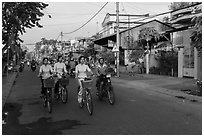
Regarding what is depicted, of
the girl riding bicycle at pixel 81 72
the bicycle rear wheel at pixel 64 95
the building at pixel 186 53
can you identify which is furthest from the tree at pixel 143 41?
the girl riding bicycle at pixel 81 72

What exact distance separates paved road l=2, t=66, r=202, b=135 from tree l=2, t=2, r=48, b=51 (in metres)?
2.05

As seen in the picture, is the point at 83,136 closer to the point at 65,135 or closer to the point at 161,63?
the point at 65,135

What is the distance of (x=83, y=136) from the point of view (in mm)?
6352

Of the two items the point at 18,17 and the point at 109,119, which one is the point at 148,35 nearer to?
the point at 109,119

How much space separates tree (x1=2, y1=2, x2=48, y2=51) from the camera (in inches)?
248

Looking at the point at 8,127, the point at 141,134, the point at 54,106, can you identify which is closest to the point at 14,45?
the point at 8,127

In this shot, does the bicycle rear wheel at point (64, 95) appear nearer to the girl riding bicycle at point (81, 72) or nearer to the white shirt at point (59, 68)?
the white shirt at point (59, 68)

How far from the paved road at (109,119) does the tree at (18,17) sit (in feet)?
6.72

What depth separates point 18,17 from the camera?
6758 mm

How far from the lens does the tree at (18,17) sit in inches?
248

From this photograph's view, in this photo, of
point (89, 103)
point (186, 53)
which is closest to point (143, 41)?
point (186, 53)

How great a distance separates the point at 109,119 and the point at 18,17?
10.7ft

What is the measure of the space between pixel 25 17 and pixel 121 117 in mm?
3446

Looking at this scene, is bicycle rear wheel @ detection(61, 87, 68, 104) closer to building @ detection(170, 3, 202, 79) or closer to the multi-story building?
building @ detection(170, 3, 202, 79)
